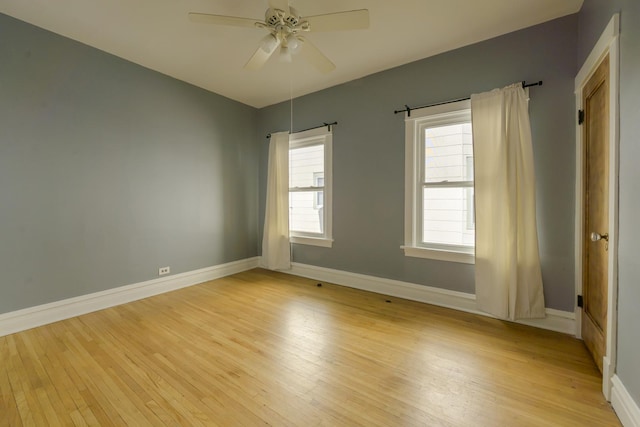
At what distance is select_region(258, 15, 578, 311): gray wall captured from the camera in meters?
2.38

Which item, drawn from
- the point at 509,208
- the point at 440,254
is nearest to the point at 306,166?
the point at 440,254

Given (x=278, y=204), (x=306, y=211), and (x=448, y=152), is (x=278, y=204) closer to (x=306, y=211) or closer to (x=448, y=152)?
(x=306, y=211)

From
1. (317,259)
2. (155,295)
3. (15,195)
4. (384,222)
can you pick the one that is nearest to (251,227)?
(317,259)

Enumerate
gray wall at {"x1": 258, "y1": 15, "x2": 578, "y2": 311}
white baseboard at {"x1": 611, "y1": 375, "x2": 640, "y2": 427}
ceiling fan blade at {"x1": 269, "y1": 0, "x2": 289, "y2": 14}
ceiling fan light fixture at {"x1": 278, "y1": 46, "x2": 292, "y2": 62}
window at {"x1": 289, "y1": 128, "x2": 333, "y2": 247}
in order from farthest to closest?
window at {"x1": 289, "y1": 128, "x2": 333, "y2": 247}, gray wall at {"x1": 258, "y1": 15, "x2": 578, "y2": 311}, ceiling fan light fixture at {"x1": 278, "y1": 46, "x2": 292, "y2": 62}, ceiling fan blade at {"x1": 269, "y1": 0, "x2": 289, "y2": 14}, white baseboard at {"x1": 611, "y1": 375, "x2": 640, "y2": 427}

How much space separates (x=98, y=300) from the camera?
2.95 metres

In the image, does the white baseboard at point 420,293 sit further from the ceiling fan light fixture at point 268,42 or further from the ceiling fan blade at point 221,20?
the ceiling fan blade at point 221,20

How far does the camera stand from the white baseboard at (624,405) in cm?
132

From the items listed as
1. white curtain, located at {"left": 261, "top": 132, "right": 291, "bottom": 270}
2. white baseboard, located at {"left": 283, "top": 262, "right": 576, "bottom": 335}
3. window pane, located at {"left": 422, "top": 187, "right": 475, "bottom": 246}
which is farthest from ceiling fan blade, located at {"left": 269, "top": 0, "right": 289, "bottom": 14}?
white baseboard, located at {"left": 283, "top": 262, "right": 576, "bottom": 335}

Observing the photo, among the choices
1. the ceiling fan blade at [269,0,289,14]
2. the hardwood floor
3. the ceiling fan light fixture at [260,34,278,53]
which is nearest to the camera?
the hardwood floor

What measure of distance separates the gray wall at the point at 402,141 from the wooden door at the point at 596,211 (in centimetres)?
19

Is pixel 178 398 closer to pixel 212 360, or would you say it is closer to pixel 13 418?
pixel 212 360

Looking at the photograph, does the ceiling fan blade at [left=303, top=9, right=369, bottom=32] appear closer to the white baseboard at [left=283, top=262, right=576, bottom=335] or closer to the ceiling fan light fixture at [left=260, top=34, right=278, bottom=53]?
the ceiling fan light fixture at [left=260, top=34, right=278, bottom=53]

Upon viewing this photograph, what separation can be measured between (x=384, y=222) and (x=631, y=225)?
7.08 feet

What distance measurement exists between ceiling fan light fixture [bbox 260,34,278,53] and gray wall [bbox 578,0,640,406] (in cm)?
211
